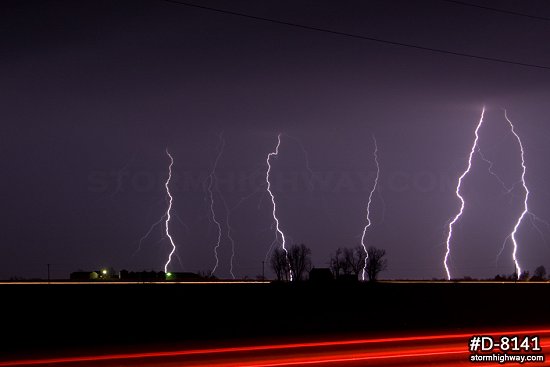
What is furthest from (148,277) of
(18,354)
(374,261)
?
(18,354)

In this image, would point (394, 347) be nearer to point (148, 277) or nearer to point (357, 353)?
point (357, 353)

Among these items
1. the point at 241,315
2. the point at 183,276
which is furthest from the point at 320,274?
the point at 241,315

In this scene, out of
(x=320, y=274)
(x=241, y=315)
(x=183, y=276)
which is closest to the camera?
(x=241, y=315)

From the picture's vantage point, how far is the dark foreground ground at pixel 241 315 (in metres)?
21.2

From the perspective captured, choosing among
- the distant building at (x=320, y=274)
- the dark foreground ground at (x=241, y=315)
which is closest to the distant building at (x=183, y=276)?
the distant building at (x=320, y=274)

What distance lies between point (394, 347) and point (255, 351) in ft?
9.16

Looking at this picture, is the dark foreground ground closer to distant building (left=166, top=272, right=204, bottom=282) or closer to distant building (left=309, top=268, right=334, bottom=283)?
distant building (left=309, top=268, right=334, bottom=283)

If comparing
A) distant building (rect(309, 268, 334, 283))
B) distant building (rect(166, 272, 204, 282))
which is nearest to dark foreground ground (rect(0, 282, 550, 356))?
distant building (rect(309, 268, 334, 283))

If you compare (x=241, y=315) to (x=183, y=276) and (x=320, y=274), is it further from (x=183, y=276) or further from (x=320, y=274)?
(x=183, y=276)

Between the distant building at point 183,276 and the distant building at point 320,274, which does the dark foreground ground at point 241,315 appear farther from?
the distant building at point 183,276

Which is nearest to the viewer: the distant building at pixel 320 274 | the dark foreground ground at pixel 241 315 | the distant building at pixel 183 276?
the dark foreground ground at pixel 241 315

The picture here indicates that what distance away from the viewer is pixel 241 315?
26656 millimetres

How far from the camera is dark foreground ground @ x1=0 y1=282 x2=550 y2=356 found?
21.2m

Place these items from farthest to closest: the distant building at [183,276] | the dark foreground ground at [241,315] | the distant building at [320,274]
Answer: the distant building at [183,276]
the distant building at [320,274]
the dark foreground ground at [241,315]
